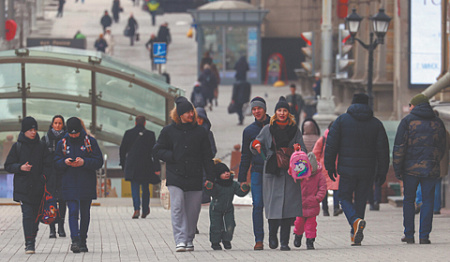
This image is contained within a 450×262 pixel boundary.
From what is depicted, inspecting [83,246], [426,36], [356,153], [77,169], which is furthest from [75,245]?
[426,36]

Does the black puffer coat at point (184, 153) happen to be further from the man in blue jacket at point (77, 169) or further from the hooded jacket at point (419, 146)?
the hooded jacket at point (419, 146)

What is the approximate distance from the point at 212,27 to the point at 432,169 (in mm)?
35468

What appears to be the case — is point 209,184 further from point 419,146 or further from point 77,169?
point 419,146

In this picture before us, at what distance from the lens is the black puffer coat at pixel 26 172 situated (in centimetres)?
1120

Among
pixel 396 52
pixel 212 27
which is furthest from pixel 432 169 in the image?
pixel 212 27

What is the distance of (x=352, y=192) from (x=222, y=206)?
1.29 meters

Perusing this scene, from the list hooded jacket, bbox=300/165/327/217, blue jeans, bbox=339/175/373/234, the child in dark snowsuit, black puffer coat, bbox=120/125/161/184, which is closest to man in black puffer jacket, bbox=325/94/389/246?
blue jeans, bbox=339/175/373/234

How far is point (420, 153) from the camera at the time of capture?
11250mm

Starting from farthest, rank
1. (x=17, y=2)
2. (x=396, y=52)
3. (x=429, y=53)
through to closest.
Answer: (x=17, y=2)
(x=396, y=52)
(x=429, y=53)

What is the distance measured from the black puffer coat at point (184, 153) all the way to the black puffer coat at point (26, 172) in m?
1.30

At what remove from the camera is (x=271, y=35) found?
5100 centimetres

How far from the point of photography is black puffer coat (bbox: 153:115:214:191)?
10.6m

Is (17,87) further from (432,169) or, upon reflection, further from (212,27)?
(212,27)

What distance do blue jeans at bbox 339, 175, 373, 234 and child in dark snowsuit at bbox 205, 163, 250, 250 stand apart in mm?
936
